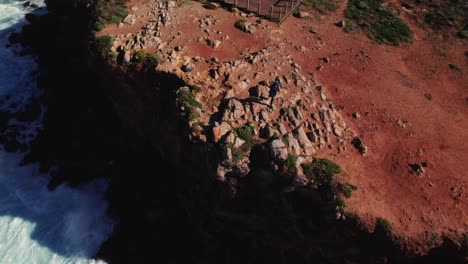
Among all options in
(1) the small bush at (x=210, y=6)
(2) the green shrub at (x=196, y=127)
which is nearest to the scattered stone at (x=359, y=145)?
(2) the green shrub at (x=196, y=127)

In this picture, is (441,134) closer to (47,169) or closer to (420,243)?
(420,243)

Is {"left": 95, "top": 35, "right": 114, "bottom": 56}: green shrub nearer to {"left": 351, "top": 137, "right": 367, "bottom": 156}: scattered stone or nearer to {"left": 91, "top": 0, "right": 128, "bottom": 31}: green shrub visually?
{"left": 91, "top": 0, "right": 128, "bottom": 31}: green shrub

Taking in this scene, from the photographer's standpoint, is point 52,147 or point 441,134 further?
point 52,147

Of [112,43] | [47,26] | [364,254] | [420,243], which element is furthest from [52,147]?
[420,243]

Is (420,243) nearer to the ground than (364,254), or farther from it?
farther from it

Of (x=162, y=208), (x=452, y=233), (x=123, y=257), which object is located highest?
(x=452, y=233)

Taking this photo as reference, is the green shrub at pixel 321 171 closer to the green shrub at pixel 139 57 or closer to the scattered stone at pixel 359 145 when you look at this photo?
the scattered stone at pixel 359 145

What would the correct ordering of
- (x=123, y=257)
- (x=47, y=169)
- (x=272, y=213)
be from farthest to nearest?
(x=47, y=169), (x=123, y=257), (x=272, y=213)
